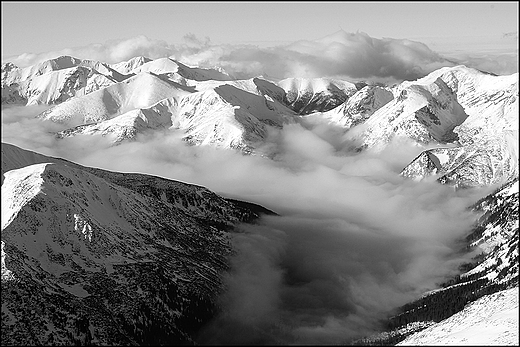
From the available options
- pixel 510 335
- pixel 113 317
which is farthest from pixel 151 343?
pixel 510 335

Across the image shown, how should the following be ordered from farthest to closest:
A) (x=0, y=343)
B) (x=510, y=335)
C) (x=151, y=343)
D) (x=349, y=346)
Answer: (x=151, y=343) → (x=349, y=346) → (x=0, y=343) → (x=510, y=335)

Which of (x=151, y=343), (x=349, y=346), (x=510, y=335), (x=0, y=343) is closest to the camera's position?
(x=510, y=335)

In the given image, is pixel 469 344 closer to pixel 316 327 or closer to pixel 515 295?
pixel 515 295

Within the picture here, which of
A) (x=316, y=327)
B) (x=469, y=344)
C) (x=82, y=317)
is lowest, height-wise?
(x=316, y=327)

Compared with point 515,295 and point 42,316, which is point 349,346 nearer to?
point 515,295

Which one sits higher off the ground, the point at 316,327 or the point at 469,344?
the point at 469,344

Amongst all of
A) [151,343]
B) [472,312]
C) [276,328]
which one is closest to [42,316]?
[151,343]

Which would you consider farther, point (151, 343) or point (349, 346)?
point (151, 343)
